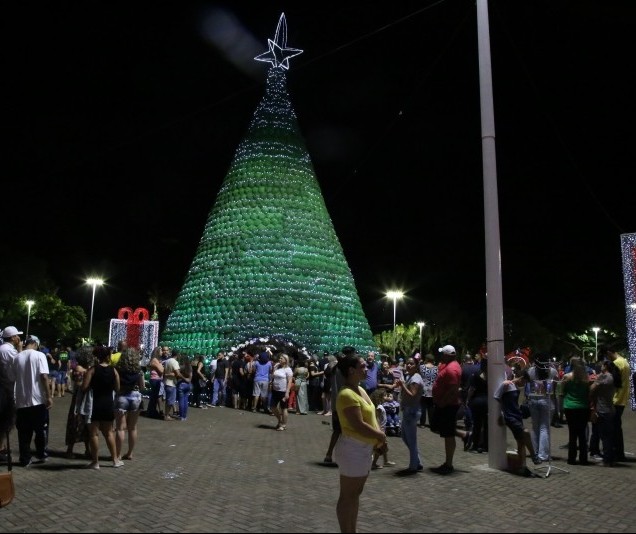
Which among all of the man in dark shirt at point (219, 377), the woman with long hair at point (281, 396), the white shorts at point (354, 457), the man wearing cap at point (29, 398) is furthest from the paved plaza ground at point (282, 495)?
the man in dark shirt at point (219, 377)

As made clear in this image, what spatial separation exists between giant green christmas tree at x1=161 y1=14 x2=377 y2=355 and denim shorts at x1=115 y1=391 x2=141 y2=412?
900cm

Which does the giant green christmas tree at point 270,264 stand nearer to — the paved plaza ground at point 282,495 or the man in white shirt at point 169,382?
the man in white shirt at point 169,382

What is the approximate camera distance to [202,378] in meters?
15.1

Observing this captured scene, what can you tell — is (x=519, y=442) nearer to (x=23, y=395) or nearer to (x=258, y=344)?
(x=23, y=395)

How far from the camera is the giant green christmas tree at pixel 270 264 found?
17484mm

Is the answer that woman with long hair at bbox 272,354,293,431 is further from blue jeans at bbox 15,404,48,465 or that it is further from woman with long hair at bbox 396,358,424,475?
blue jeans at bbox 15,404,48,465

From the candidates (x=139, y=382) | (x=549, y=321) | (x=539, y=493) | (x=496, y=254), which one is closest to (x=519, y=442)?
(x=539, y=493)

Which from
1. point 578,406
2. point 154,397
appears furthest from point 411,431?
point 154,397

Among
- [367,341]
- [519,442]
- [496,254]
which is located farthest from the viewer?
[367,341]

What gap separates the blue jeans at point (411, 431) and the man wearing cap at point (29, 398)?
4759mm

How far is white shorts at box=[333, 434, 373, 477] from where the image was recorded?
13.5 ft

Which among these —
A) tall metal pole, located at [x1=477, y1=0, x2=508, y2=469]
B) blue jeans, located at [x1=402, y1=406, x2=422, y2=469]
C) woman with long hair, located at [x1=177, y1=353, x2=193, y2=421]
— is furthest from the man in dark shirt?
tall metal pole, located at [x1=477, y1=0, x2=508, y2=469]

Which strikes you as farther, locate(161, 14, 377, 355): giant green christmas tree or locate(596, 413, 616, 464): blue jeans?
locate(161, 14, 377, 355): giant green christmas tree

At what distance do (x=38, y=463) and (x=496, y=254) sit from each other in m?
7.00
